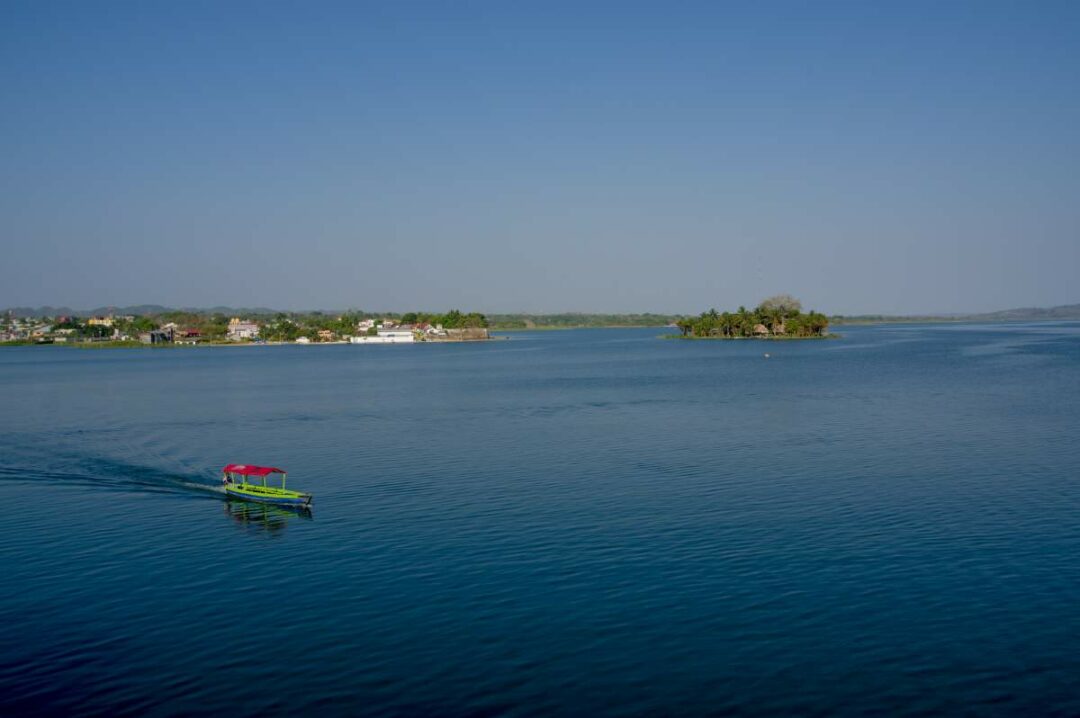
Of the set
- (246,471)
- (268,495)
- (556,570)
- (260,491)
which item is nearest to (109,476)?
(246,471)

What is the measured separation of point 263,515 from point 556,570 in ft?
58.6

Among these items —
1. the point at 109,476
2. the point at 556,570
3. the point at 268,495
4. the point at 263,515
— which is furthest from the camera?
the point at 109,476

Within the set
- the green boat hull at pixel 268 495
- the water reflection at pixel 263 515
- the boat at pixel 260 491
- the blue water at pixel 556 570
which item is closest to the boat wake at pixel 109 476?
the blue water at pixel 556 570

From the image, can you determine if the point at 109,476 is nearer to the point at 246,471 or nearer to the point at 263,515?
the point at 246,471

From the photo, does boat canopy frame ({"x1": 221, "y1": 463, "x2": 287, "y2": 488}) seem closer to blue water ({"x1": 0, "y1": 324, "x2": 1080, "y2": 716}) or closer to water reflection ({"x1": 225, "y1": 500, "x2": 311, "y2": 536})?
water reflection ({"x1": 225, "y1": 500, "x2": 311, "y2": 536})

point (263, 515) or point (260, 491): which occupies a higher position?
point (260, 491)

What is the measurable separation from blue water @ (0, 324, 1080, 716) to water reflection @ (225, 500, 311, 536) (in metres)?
0.40

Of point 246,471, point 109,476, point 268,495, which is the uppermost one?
point 246,471

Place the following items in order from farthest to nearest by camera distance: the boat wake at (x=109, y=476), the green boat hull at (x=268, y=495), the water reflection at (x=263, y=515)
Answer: the boat wake at (x=109, y=476) < the green boat hull at (x=268, y=495) < the water reflection at (x=263, y=515)

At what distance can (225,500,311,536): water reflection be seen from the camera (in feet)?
127

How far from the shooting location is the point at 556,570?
3059 centimetres

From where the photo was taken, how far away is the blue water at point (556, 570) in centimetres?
2142

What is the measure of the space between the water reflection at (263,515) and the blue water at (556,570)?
40cm

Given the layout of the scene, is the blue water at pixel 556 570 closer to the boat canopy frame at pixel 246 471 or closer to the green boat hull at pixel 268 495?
the green boat hull at pixel 268 495
